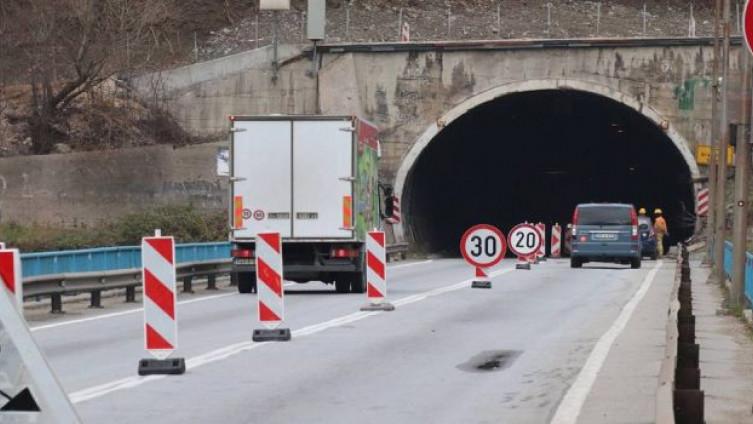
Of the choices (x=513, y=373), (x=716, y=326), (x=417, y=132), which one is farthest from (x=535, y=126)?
(x=513, y=373)

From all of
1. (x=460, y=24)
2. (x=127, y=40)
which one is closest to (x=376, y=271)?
(x=127, y=40)

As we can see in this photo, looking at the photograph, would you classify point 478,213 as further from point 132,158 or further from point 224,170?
point 224,170

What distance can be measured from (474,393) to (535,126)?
5059 cm

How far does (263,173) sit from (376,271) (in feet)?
19.7

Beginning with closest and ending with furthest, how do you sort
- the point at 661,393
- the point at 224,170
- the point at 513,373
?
the point at 661,393
the point at 513,373
the point at 224,170

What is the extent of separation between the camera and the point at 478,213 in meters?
68.6

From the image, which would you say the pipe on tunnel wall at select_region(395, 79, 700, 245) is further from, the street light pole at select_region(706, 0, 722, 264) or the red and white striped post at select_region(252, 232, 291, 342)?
the red and white striped post at select_region(252, 232, 291, 342)

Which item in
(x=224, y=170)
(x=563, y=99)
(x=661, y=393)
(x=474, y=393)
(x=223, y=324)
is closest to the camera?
(x=661, y=393)

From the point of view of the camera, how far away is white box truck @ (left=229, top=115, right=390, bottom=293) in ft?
91.9

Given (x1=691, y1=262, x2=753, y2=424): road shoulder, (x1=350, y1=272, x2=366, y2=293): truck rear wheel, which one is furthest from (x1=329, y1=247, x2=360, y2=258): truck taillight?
(x1=691, y1=262, x2=753, y2=424): road shoulder

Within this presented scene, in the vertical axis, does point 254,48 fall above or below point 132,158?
above

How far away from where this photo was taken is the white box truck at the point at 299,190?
28.0 meters

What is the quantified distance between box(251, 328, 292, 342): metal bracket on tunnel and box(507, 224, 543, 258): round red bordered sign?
61.8ft

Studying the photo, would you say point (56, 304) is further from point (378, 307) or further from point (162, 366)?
point (162, 366)
